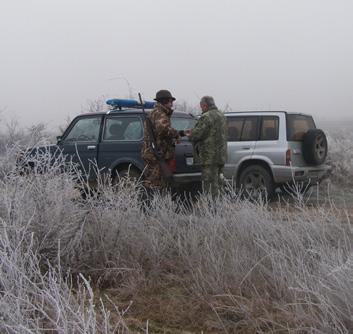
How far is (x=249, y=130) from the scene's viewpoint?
976 cm

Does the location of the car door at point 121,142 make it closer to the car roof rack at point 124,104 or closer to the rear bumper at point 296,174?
the car roof rack at point 124,104

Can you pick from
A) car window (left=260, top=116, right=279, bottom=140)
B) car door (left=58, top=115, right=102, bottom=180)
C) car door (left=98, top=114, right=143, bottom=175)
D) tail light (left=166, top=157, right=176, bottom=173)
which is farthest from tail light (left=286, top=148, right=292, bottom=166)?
car door (left=58, top=115, right=102, bottom=180)

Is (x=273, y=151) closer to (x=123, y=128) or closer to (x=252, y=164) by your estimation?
(x=252, y=164)

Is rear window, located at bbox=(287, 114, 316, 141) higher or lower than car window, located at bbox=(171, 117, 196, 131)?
lower

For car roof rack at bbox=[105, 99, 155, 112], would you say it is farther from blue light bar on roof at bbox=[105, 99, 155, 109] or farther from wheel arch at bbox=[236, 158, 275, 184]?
wheel arch at bbox=[236, 158, 275, 184]

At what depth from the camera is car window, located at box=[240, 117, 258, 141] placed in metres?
9.69

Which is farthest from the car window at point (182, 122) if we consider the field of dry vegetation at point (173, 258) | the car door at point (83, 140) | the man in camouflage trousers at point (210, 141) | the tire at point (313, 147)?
the field of dry vegetation at point (173, 258)

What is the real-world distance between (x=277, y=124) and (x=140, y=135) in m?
2.66

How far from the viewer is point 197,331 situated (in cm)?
373

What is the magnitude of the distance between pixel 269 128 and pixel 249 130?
0.39 m


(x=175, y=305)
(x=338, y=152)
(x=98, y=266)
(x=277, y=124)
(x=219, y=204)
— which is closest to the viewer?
(x=175, y=305)

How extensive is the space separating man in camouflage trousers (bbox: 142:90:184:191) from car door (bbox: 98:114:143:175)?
0.80 metres

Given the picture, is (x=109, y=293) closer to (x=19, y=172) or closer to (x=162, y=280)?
(x=162, y=280)

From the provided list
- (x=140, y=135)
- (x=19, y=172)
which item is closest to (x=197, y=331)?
(x=19, y=172)
